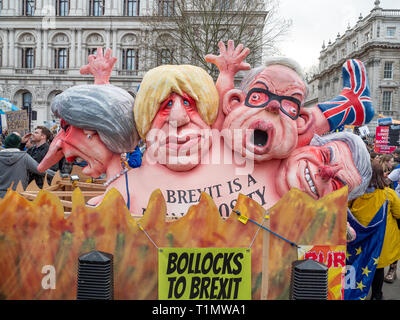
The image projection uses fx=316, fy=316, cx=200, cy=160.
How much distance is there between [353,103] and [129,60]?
2825 centimetres

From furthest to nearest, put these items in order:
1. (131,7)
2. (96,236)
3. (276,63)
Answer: (131,7), (276,63), (96,236)

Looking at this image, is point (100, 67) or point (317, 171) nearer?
point (317, 171)

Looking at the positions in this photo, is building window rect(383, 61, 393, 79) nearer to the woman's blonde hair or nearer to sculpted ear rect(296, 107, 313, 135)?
sculpted ear rect(296, 107, 313, 135)

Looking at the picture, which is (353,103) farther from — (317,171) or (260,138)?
(260,138)

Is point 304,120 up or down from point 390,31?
down

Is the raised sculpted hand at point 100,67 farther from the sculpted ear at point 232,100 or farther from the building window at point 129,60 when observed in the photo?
the building window at point 129,60

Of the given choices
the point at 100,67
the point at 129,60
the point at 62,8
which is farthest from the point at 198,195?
the point at 62,8

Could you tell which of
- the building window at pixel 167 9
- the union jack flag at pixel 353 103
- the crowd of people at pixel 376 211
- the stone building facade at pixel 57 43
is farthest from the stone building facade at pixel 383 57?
the union jack flag at pixel 353 103

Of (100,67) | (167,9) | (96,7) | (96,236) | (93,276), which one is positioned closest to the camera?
(93,276)

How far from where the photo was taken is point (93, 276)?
4.79 ft

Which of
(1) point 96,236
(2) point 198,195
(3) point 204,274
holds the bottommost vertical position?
(3) point 204,274

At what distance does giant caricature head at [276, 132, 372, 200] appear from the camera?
1.79 meters

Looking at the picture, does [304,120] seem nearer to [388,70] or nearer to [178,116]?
[178,116]

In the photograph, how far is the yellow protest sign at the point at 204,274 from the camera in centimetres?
156
